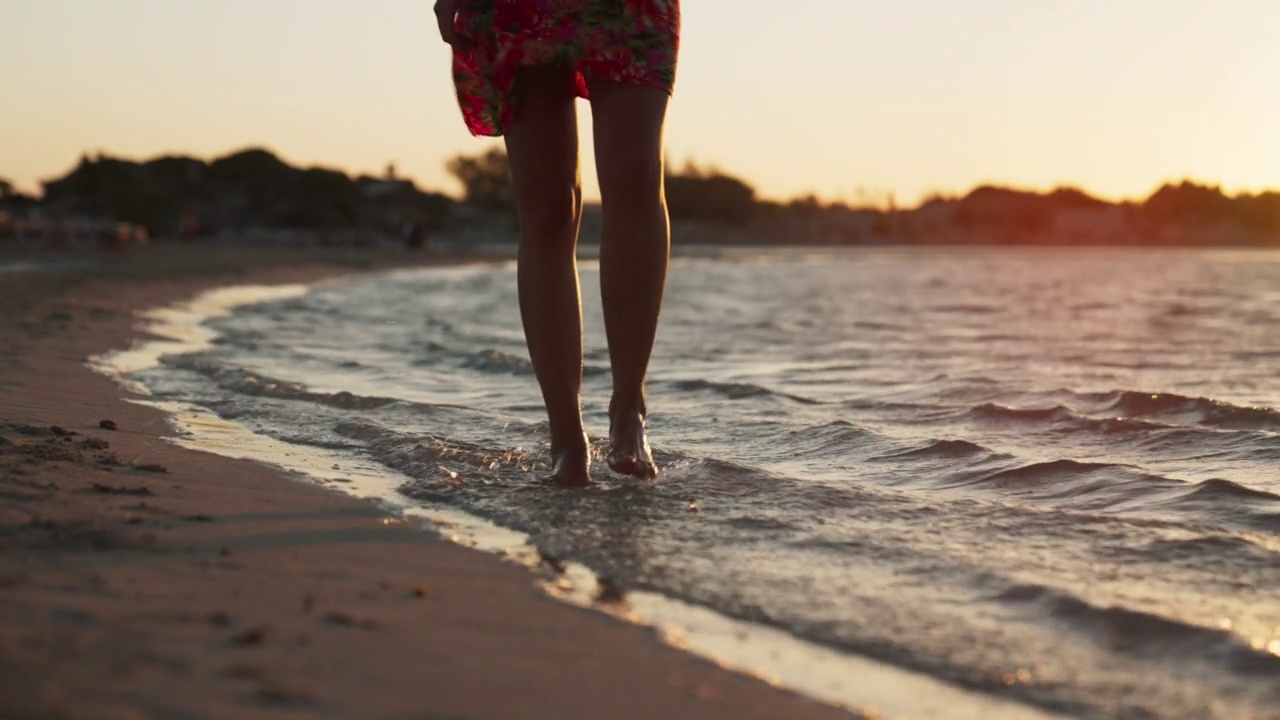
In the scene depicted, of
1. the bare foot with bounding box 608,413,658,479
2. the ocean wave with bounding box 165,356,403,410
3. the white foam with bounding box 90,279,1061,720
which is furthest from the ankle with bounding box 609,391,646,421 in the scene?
the ocean wave with bounding box 165,356,403,410

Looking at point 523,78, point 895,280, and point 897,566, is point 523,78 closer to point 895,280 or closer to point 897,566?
point 897,566

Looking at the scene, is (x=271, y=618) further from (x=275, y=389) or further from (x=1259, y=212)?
(x=1259, y=212)

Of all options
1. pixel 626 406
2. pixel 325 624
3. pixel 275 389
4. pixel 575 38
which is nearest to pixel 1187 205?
pixel 275 389

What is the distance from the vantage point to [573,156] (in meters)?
2.82

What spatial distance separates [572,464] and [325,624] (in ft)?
3.92

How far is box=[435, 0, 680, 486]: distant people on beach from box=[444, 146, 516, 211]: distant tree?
165ft

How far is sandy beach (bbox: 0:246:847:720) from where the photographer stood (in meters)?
1.38

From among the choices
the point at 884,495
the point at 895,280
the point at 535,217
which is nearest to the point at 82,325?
the point at 535,217

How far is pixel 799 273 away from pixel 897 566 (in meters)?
21.0

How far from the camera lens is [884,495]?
109 inches

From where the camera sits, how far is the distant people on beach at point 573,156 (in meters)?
2.66

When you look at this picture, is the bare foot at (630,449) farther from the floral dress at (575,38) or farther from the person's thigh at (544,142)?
the floral dress at (575,38)

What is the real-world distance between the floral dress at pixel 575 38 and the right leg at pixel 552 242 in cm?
6

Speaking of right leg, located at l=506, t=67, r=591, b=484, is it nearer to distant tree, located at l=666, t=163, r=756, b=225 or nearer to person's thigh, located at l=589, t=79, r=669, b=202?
person's thigh, located at l=589, t=79, r=669, b=202
